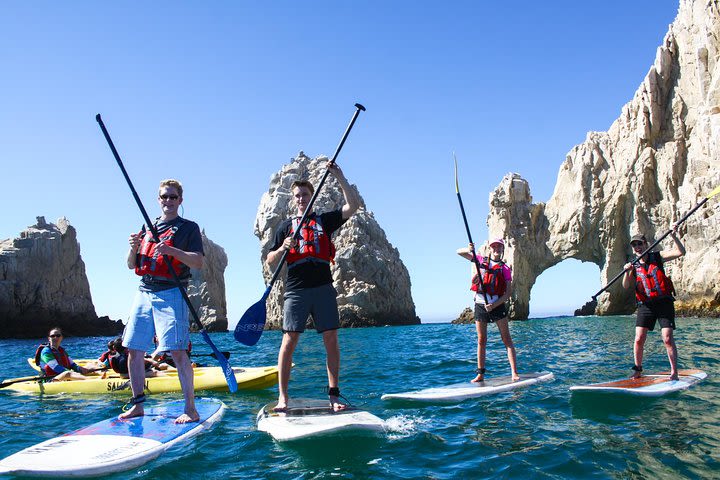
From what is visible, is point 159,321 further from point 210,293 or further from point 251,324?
point 210,293

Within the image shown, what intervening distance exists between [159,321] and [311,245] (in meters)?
1.74

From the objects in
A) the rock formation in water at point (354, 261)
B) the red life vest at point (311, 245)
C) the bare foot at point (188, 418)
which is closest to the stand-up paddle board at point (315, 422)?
the bare foot at point (188, 418)

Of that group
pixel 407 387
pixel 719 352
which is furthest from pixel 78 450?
pixel 719 352

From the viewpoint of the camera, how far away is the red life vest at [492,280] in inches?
319

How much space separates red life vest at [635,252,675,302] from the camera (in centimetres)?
768

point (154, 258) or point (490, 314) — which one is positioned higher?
point (154, 258)

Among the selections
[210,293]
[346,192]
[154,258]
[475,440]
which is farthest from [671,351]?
[210,293]

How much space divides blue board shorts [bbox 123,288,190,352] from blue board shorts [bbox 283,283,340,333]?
106cm

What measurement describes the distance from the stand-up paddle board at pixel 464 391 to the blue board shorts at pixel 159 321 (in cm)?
311

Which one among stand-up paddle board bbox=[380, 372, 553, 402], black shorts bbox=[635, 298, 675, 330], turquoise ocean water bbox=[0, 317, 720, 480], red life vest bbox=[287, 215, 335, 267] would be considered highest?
red life vest bbox=[287, 215, 335, 267]

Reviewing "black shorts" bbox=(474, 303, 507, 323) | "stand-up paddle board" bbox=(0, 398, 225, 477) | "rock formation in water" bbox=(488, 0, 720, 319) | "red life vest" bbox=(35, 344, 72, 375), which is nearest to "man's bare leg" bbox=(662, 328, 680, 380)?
"black shorts" bbox=(474, 303, 507, 323)

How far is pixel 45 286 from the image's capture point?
5819 centimetres

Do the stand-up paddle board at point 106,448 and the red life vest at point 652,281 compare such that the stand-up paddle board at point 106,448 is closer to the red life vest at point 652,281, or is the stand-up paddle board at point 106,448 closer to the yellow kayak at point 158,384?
the yellow kayak at point 158,384

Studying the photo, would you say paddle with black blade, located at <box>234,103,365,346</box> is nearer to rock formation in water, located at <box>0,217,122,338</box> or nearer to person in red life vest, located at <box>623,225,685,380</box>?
person in red life vest, located at <box>623,225,685,380</box>
